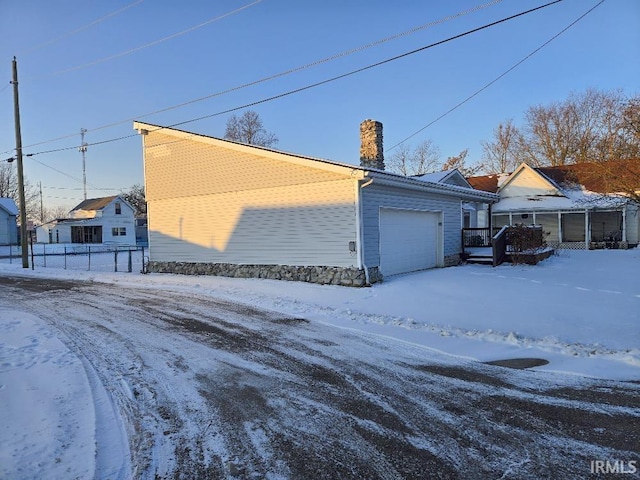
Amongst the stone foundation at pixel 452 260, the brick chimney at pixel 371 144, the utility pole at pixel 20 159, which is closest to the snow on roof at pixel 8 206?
the utility pole at pixel 20 159

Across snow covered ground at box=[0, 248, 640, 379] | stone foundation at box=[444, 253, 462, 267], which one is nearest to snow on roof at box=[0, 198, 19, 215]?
snow covered ground at box=[0, 248, 640, 379]

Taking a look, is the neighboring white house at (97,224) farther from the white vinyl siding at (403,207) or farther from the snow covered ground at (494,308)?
the white vinyl siding at (403,207)

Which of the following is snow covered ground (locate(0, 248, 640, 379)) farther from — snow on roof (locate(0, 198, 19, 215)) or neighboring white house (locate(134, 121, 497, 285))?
snow on roof (locate(0, 198, 19, 215))

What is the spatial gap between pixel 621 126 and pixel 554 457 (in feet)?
59.7

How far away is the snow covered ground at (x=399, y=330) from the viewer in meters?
3.40

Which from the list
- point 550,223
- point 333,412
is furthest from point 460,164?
point 333,412

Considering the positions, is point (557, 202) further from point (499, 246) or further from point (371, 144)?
point (371, 144)

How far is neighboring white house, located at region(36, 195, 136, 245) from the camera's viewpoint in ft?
152

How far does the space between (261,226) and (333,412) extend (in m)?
10.5

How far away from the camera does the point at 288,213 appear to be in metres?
13.2

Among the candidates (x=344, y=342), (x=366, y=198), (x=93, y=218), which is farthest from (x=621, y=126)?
(x=93, y=218)

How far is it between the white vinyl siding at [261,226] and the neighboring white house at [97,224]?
33.8 m

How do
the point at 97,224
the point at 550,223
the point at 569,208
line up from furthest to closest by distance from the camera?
1. the point at 97,224
2. the point at 550,223
3. the point at 569,208

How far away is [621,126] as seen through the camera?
16641mm
